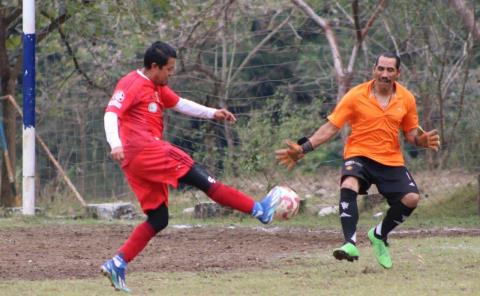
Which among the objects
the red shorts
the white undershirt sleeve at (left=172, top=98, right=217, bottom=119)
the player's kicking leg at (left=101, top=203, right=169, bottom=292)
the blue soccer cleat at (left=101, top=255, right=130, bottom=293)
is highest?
the white undershirt sleeve at (left=172, top=98, right=217, bottom=119)

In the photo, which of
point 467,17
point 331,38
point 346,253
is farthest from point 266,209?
point 331,38

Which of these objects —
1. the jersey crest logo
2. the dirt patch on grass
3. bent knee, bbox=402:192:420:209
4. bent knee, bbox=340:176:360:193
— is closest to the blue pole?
the dirt patch on grass

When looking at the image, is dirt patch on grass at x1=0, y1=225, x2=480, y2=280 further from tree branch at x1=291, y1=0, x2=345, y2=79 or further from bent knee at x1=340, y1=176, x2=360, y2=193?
tree branch at x1=291, y1=0, x2=345, y2=79

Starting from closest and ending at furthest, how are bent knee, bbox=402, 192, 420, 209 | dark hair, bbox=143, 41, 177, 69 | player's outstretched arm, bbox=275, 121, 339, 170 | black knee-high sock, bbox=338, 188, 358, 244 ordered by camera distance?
dark hair, bbox=143, 41, 177, 69 < black knee-high sock, bbox=338, 188, 358, 244 < bent knee, bbox=402, 192, 420, 209 < player's outstretched arm, bbox=275, 121, 339, 170

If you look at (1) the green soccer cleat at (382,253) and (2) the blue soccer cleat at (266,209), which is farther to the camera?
(1) the green soccer cleat at (382,253)

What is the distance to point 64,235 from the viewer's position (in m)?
10.6

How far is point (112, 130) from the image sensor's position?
694 cm

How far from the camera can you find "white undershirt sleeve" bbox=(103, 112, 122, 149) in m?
6.89

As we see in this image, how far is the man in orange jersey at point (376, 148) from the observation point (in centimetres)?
798

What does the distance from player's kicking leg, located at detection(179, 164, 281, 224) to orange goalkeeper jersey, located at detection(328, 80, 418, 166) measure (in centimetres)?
124

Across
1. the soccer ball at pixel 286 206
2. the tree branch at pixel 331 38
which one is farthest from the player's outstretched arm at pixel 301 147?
the tree branch at pixel 331 38

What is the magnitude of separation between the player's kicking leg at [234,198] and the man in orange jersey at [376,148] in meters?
1.02

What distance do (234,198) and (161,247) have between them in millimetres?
2748

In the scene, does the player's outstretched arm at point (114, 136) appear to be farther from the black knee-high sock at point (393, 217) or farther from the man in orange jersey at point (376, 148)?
the black knee-high sock at point (393, 217)
